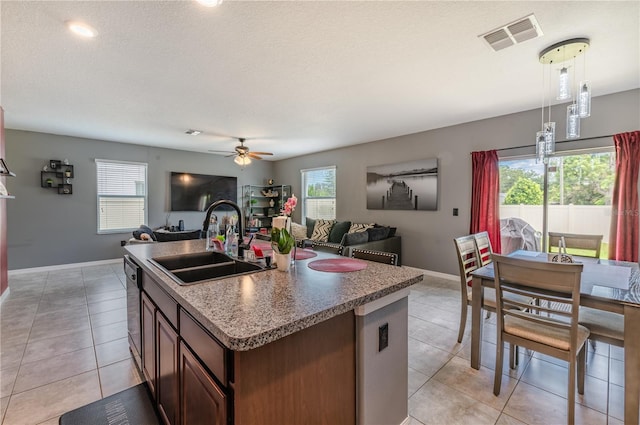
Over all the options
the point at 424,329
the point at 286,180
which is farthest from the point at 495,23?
the point at 286,180

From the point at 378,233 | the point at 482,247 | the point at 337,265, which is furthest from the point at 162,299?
the point at 378,233

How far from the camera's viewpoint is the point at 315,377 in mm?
1123

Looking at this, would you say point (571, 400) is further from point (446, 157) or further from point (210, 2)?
point (446, 157)

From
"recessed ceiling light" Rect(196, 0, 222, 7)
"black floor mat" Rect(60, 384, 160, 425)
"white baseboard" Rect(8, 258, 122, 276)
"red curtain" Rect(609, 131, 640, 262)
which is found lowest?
"black floor mat" Rect(60, 384, 160, 425)

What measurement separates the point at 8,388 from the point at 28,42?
2.63m

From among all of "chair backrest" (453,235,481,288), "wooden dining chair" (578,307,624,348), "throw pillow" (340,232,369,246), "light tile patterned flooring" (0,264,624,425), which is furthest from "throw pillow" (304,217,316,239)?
"wooden dining chair" (578,307,624,348)

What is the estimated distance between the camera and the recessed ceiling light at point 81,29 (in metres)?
2.02

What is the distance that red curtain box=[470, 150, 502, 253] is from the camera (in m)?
4.16

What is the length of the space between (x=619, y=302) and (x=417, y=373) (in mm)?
1336

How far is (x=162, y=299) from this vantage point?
150 centimetres

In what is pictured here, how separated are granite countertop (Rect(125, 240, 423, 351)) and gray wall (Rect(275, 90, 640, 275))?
→ 11.6 ft

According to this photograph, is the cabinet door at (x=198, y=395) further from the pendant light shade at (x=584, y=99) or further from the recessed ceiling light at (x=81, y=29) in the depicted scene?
the pendant light shade at (x=584, y=99)

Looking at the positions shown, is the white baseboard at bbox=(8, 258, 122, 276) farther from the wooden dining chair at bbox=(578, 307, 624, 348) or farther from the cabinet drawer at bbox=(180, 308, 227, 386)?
the wooden dining chair at bbox=(578, 307, 624, 348)

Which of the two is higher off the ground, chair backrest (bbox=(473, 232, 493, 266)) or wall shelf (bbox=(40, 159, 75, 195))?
wall shelf (bbox=(40, 159, 75, 195))
